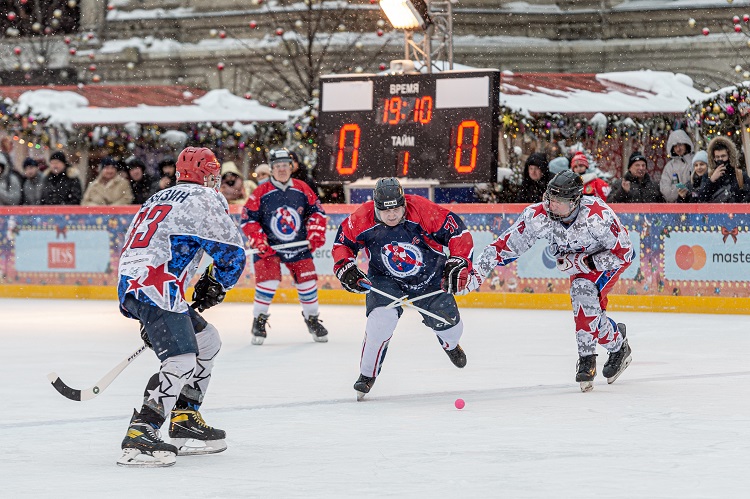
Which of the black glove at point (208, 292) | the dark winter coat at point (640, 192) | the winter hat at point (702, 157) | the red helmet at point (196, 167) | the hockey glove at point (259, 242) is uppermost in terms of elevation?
the winter hat at point (702, 157)

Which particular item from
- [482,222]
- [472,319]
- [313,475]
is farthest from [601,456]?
[482,222]

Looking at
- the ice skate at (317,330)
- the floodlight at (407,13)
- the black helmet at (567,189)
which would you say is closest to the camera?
the black helmet at (567,189)

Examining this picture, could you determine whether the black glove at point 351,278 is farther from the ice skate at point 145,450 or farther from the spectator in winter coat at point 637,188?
the spectator in winter coat at point 637,188

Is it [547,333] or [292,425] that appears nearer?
[292,425]

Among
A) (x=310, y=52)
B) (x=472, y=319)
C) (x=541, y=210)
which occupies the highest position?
(x=310, y=52)

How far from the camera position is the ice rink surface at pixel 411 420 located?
545 centimetres

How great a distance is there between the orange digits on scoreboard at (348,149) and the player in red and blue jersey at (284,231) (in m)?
3.38

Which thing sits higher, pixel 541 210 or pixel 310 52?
pixel 310 52

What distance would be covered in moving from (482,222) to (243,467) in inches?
353

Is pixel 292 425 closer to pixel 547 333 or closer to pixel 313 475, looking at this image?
pixel 313 475

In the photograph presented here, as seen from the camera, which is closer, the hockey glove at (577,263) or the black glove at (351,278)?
the black glove at (351,278)

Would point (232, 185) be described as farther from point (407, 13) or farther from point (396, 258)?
point (396, 258)

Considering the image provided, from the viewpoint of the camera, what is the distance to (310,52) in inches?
986

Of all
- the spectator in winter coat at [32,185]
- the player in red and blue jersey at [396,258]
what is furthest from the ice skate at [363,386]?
the spectator in winter coat at [32,185]
